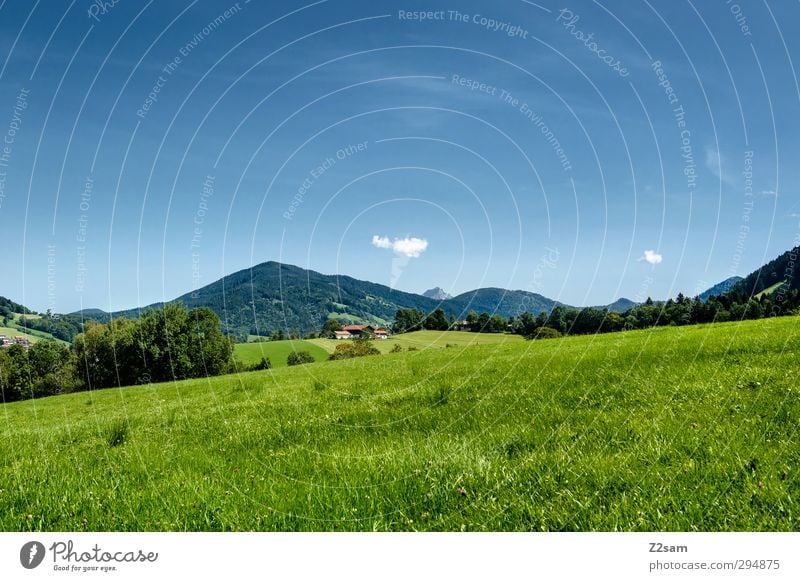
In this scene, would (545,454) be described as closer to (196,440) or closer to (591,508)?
(591,508)

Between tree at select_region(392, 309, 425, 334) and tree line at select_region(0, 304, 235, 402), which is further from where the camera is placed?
tree line at select_region(0, 304, 235, 402)

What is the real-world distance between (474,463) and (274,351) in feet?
261

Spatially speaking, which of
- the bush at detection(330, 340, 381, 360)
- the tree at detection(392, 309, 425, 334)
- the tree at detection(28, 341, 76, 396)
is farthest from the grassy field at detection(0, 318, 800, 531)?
the tree at detection(28, 341, 76, 396)

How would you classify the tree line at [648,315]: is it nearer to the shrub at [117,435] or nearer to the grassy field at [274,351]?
the shrub at [117,435]

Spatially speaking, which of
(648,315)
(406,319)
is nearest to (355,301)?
(406,319)

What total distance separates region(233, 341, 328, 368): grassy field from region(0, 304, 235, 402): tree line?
6.06m

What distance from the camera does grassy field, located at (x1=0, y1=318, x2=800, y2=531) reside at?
440 cm

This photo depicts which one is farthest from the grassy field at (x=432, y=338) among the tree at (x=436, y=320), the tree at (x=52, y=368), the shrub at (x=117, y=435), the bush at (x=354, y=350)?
the tree at (x=52, y=368)

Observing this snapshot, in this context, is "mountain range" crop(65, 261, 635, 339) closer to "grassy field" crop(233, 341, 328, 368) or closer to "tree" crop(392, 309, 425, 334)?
"tree" crop(392, 309, 425, 334)

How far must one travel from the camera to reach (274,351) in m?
81.5

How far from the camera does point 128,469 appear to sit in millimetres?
Answer: 6773

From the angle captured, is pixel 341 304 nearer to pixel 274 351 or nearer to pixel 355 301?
pixel 355 301
